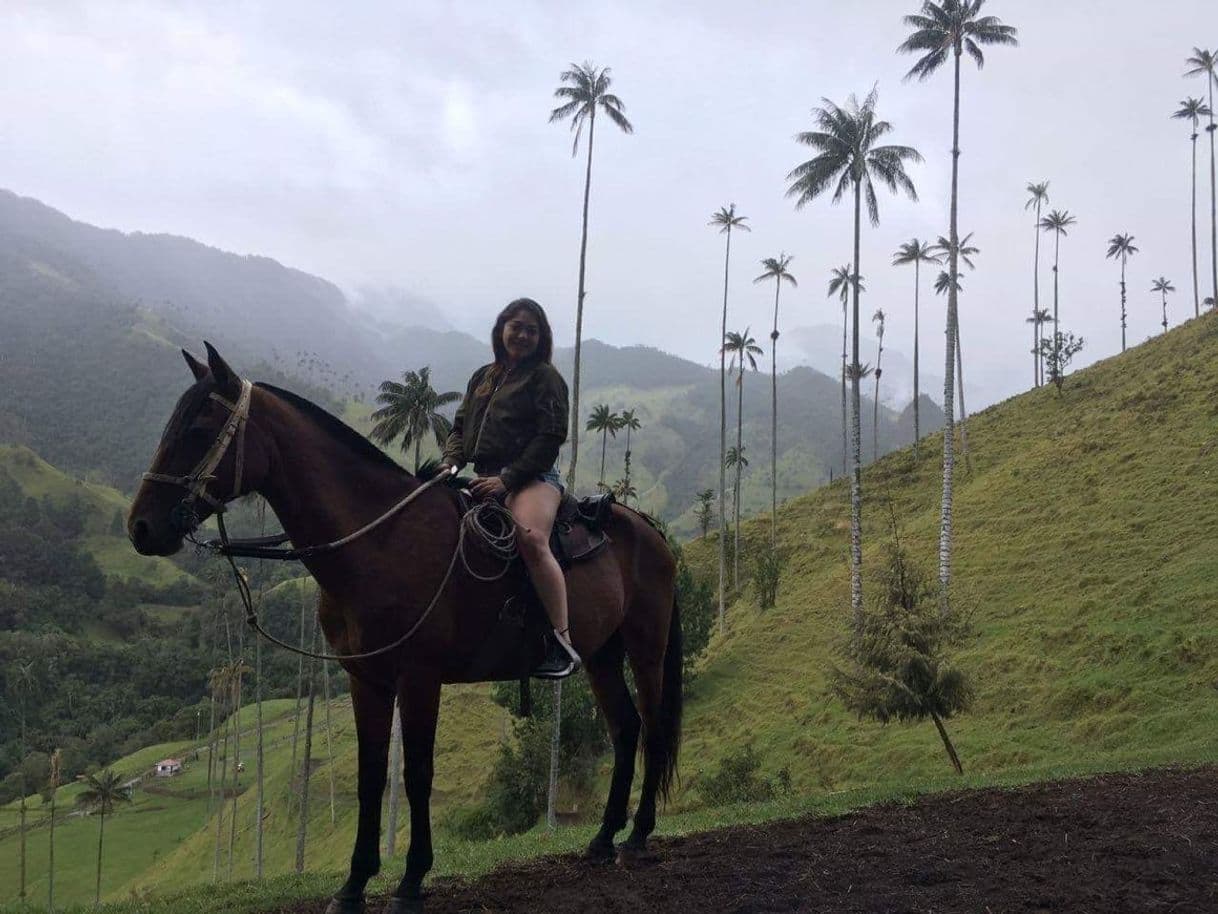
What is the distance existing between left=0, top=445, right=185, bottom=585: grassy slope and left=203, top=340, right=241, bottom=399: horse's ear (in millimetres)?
152274

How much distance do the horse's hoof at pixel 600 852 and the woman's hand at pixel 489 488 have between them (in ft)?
9.65

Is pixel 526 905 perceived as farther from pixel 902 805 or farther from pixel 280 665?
pixel 280 665

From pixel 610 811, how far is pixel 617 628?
1419 millimetres

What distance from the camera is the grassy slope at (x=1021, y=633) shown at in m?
19.3

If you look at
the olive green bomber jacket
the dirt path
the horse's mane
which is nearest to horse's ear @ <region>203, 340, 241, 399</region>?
the horse's mane

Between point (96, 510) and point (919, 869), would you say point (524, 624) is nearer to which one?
point (919, 869)

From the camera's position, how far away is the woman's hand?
5043 mm

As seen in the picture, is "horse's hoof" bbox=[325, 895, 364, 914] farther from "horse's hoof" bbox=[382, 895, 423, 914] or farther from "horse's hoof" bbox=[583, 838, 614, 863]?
"horse's hoof" bbox=[583, 838, 614, 863]

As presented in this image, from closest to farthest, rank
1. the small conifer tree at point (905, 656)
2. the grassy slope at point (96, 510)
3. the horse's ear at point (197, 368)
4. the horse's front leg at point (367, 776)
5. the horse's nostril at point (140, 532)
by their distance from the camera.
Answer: the horse's nostril at point (140, 532) → the horse's ear at point (197, 368) → the horse's front leg at point (367, 776) → the small conifer tree at point (905, 656) → the grassy slope at point (96, 510)

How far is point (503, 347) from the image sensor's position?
5.52 meters

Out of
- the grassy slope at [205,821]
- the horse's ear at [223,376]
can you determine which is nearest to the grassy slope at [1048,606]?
the grassy slope at [205,821]

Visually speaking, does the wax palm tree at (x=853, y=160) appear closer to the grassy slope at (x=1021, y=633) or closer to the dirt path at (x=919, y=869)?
the grassy slope at (x=1021, y=633)

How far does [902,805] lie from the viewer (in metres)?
8.34

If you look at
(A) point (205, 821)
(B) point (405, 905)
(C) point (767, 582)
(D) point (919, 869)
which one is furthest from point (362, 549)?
(A) point (205, 821)
